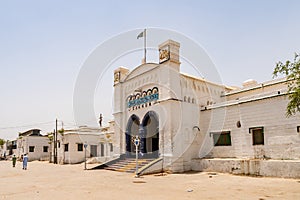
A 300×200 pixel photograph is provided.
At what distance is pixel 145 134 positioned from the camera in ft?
68.3

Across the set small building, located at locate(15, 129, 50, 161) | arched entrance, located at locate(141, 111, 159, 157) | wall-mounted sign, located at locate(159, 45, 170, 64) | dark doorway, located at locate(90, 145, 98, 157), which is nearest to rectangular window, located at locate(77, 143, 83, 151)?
dark doorway, located at locate(90, 145, 98, 157)

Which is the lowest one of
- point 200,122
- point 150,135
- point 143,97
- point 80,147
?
point 80,147

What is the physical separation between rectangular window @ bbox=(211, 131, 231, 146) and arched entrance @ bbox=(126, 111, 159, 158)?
13.3 feet

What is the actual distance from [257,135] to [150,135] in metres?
8.35

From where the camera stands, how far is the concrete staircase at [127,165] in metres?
18.1

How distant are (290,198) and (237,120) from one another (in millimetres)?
8412

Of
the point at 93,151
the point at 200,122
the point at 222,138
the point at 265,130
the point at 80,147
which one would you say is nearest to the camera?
the point at 265,130

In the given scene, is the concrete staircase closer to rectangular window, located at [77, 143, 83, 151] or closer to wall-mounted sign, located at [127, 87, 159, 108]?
wall-mounted sign, located at [127, 87, 159, 108]

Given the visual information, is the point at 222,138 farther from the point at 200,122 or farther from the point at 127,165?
the point at 127,165

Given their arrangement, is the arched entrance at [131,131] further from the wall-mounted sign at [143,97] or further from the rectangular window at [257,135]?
the rectangular window at [257,135]

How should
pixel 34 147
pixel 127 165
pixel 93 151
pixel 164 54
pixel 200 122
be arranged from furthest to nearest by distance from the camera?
pixel 34 147
pixel 93 151
pixel 127 165
pixel 200 122
pixel 164 54

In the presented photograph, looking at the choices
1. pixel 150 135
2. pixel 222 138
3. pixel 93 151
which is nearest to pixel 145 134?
pixel 150 135

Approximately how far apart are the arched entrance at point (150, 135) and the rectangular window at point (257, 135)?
22.3 ft

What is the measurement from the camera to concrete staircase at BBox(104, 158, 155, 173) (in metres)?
18.1
